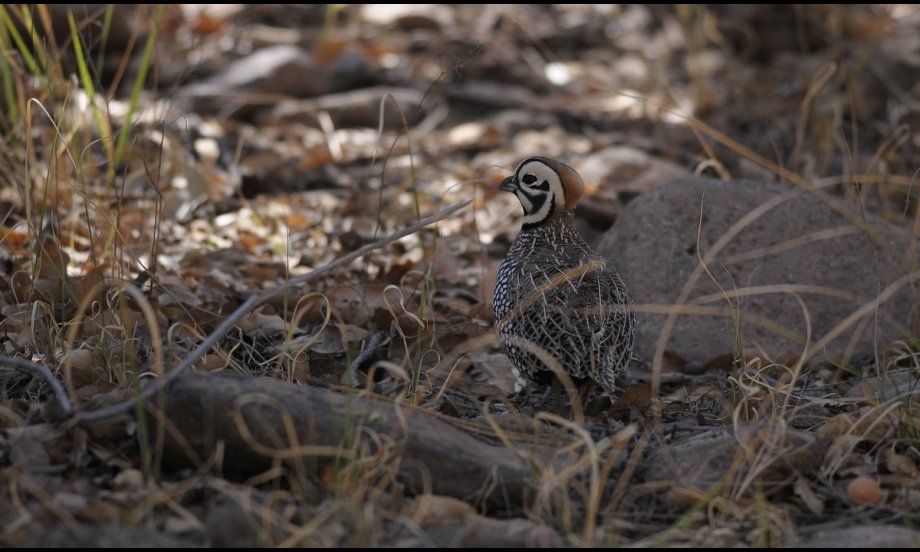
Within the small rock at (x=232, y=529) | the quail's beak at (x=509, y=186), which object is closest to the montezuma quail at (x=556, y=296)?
the quail's beak at (x=509, y=186)

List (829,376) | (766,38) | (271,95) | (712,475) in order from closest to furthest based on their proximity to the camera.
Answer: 1. (712,475)
2. (829,376)
3. (271,95)
4. (766,38)

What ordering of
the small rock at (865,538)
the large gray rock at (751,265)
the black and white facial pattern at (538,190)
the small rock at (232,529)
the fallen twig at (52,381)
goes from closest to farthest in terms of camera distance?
the small rock at (232,529), the small rock at (865,538), the fallen twig at (52,381), the black and white facial pattern at (538,190), the large gray rock at (751,265)

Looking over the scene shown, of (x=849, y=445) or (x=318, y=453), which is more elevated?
(x=318, y=453)

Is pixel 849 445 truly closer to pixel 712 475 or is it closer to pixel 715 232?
pixel 712 475

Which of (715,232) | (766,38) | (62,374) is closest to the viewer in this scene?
(62,374)

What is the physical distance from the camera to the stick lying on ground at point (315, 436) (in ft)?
11.8

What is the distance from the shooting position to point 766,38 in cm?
1134

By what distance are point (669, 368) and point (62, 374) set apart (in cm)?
295

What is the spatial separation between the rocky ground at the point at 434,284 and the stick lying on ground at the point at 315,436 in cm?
1

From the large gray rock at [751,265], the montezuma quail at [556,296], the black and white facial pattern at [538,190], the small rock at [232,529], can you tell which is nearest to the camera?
the small rock at [232,529]

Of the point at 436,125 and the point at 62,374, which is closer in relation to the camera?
the point at 62,374

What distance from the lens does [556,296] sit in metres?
4.74

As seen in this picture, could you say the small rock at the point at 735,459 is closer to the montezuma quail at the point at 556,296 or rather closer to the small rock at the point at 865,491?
the small rock at the point at 865,491

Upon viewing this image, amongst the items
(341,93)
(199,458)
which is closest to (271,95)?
(341,93)
